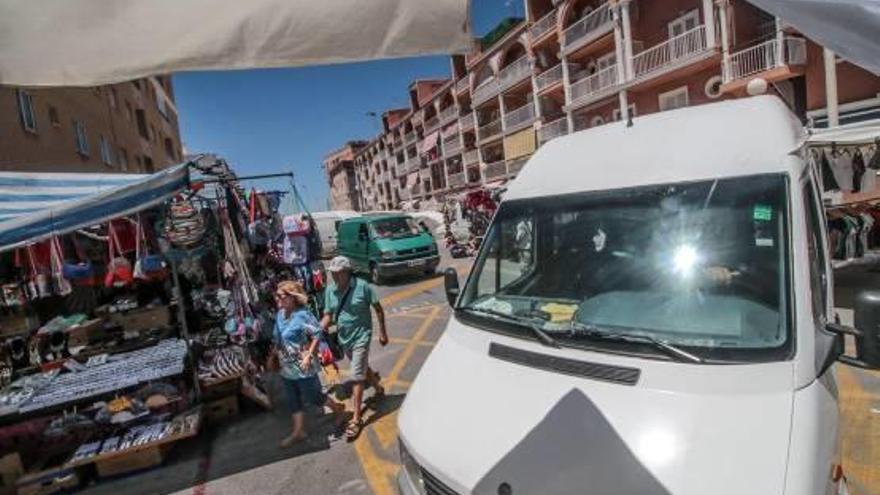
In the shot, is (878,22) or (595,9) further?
(595,9)

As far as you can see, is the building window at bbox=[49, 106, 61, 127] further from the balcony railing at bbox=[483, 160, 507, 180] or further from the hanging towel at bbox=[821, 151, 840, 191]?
the balcony railing at bbox=[483, 160, 507, 180]

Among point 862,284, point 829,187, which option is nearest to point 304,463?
point 862,284

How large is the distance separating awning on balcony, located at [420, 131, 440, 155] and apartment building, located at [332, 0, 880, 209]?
0.15 metres

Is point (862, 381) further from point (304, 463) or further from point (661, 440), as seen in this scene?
point (304, 463)

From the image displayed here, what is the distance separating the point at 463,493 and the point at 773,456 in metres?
1.17

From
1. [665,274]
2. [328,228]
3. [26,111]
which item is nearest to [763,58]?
[665,274]

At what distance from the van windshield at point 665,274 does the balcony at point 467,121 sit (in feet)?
129

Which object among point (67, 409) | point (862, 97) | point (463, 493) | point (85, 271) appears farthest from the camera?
point (862, 97)

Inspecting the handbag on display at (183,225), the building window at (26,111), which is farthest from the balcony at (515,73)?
the handbag on display at (183,225)

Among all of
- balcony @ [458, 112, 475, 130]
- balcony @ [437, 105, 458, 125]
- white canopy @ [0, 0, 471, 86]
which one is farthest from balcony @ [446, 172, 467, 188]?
white canopy @ [0, 0, 471, 86]

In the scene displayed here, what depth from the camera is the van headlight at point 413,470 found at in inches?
99.0

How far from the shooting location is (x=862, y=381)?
17.1 feet

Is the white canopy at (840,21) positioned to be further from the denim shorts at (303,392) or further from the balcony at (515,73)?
the balcony at (515,73)

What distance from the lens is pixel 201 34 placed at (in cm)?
116
